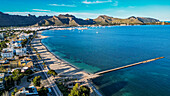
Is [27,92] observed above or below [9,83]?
above

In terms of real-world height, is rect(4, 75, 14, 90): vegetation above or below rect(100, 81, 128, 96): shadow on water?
above

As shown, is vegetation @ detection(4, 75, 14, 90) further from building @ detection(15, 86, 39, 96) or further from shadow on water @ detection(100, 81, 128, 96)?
shadow on water @ detection(100, 81, 128, 96)

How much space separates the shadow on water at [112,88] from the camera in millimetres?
22031

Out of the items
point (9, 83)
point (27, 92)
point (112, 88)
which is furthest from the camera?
point (112, 88)

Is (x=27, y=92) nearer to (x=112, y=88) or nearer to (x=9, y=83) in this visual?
(x=9, y=83)

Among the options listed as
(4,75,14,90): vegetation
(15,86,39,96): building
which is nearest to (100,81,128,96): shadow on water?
(15,86,39,96): building

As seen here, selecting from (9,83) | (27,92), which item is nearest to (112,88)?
(27,92)

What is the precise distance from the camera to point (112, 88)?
2327cm

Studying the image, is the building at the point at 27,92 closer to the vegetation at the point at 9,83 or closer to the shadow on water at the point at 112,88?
the vegetation at the point at 9,83

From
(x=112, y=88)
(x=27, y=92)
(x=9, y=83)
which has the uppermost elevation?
(x=27, y=92)

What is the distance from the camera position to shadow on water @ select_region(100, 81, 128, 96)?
22.0 meters

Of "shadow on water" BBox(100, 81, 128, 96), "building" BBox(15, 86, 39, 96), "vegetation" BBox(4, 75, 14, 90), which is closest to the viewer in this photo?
"building" BBox(15, 86, 39, 96)

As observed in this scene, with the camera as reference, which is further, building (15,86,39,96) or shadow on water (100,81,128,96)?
shadow on water (100,81,128,96)

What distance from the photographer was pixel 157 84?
24859 millimetres
